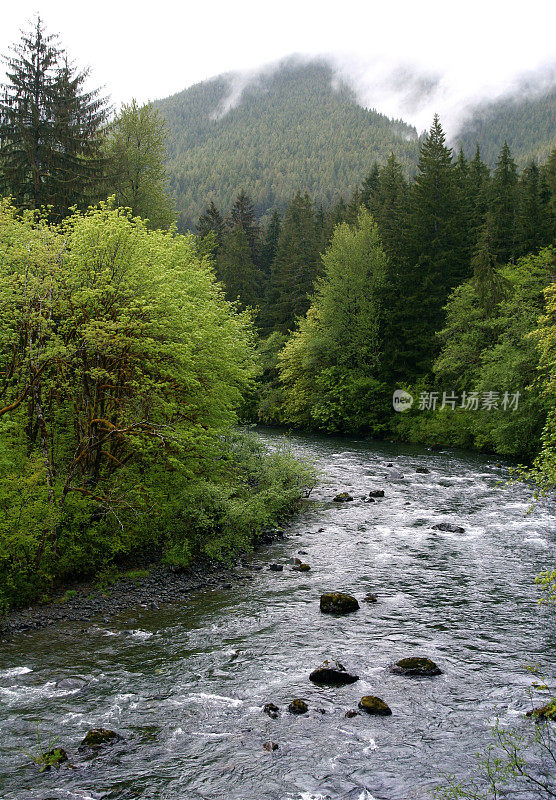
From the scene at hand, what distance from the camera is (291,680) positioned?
37.5ft

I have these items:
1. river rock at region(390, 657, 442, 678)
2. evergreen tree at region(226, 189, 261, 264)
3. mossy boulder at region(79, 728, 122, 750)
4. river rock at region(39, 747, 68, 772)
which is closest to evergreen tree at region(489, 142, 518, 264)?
evergreen tree at region(226, 189, 261, 264)

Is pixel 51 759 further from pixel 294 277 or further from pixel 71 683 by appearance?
pixel 294 277

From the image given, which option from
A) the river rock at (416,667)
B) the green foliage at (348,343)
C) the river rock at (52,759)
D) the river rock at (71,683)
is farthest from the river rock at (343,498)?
the green foliage at (348,343)

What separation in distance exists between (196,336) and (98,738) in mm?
11051

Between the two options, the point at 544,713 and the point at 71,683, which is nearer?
the point at 544,713

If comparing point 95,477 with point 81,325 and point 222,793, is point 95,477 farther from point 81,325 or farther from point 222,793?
point 222,793

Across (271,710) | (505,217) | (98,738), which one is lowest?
(98,738)

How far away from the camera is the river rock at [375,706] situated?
10312 millimetres

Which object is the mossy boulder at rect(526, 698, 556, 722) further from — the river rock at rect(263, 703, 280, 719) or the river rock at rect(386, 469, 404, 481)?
the river rock at rect(386, 469, 404, 481)

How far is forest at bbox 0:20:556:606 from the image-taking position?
15516 millimetres

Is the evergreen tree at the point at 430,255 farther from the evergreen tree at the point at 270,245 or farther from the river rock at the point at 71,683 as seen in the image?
the river rock at the point at 71,683

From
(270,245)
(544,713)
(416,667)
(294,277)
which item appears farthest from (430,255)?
(544,713)

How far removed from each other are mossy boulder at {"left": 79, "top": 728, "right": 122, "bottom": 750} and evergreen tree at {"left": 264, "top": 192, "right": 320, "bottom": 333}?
5571cm

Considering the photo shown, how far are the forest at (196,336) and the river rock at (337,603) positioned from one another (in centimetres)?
443
